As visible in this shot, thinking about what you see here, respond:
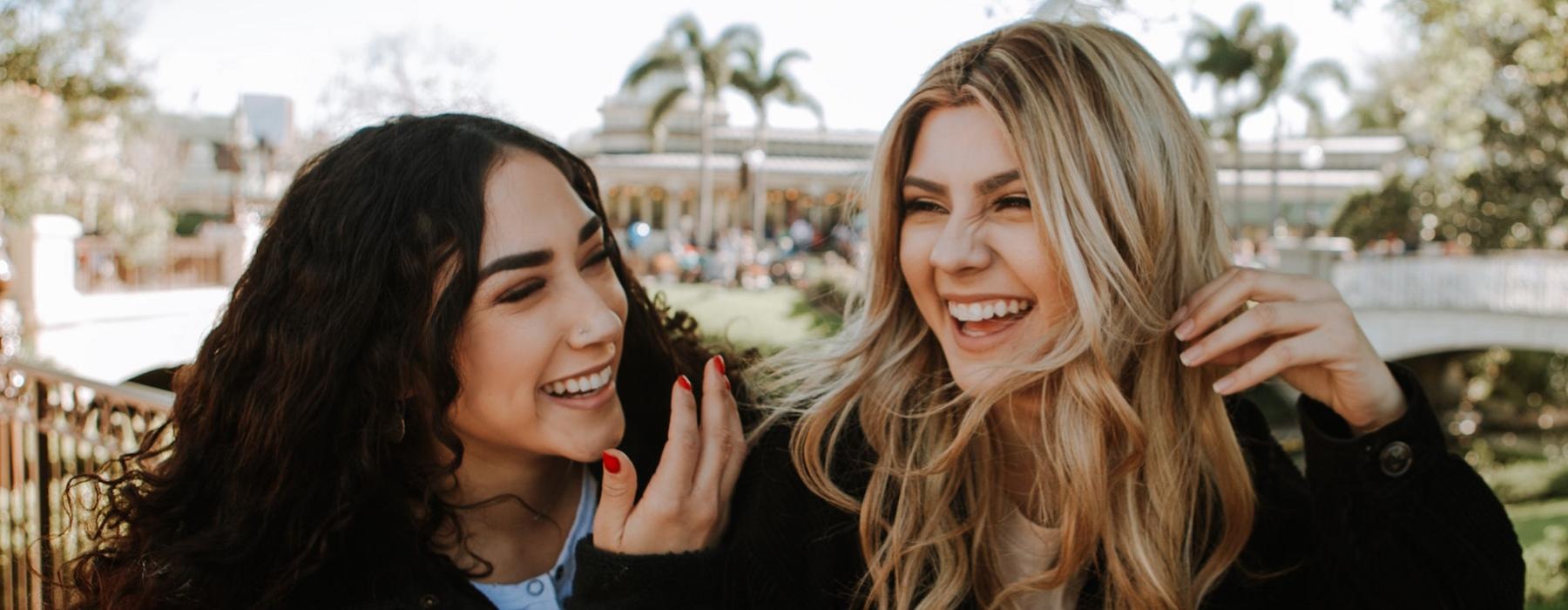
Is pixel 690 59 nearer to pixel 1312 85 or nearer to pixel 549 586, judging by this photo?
pixel 1312 85

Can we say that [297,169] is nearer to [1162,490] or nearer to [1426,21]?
[1162,490]

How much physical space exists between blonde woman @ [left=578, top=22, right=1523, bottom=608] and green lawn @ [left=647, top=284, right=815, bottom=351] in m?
10.7

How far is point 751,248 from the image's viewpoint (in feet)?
82.6

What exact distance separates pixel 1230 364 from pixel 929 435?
67 centimetres

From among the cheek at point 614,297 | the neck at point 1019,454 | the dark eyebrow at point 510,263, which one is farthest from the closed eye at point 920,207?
the dark eyebrow at point 510,263

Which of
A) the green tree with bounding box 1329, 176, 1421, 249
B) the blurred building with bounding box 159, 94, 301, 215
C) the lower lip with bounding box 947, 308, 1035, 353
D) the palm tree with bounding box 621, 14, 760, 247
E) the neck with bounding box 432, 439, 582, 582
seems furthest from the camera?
the blurred building with bounding box 159, 94, 301, 215

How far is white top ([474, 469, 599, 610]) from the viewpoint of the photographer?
8.27 ft

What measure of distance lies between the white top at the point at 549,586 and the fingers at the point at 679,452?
0.29 metres

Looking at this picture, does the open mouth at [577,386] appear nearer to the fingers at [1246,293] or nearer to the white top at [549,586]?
the white top at [549,586]

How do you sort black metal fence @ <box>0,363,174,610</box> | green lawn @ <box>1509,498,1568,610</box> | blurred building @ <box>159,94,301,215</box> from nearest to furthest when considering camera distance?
black metal fence @ <box>0,363,174,610</box>
green lawn @ <box>1509,498,1568,610</box>
blurred building @ <box>159,94,301,215</box>

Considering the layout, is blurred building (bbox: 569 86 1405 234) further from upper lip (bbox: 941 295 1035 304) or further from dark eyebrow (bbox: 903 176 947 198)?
upper lip (bbox: 941 295 1035 304)

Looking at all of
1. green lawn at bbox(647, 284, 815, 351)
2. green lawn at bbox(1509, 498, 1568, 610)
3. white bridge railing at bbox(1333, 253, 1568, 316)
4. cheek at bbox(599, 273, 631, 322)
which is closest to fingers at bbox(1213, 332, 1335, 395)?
cheek at bbox(599, 273, 631, 322)

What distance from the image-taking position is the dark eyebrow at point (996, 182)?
219 centimetres

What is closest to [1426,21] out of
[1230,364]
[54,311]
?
[1230,364]
